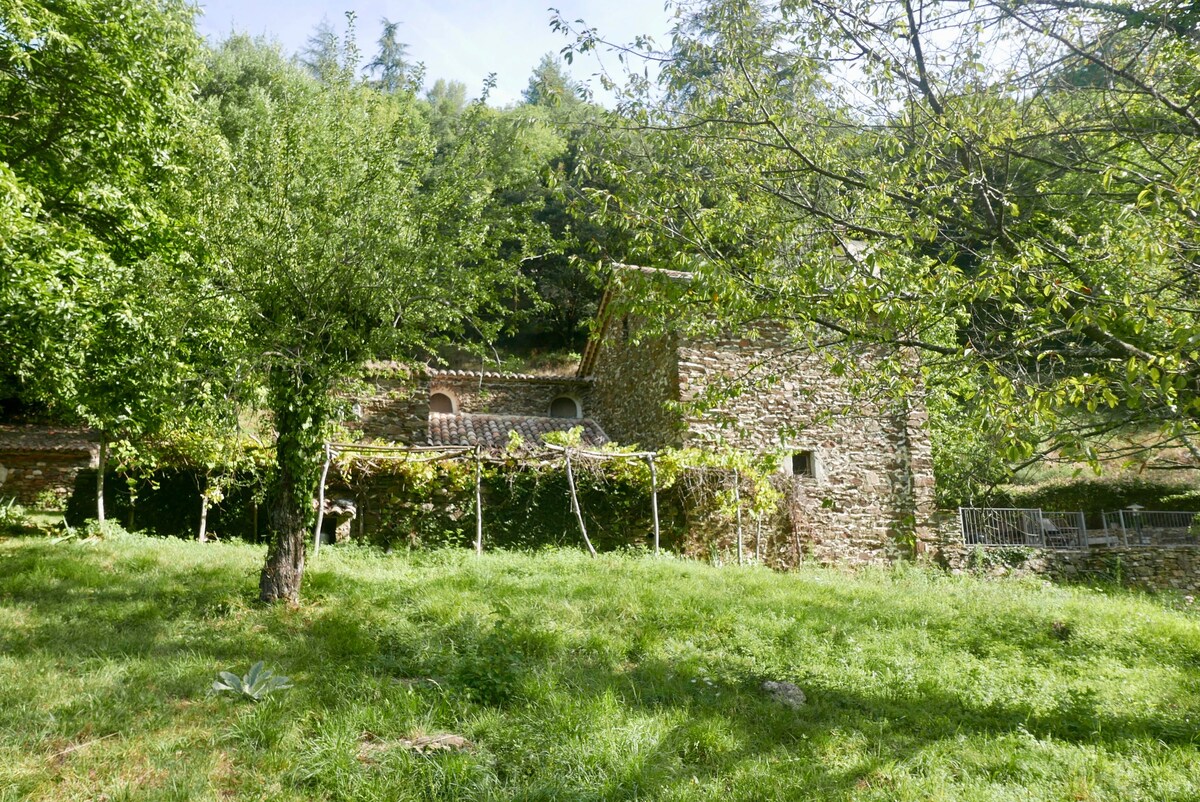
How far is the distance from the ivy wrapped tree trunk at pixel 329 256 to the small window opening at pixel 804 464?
29.2 ft

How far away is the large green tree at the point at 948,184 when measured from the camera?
5281 millimetres

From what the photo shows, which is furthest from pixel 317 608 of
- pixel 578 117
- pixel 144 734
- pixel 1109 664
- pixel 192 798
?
pixel 1109 664

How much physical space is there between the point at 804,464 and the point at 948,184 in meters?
9.51

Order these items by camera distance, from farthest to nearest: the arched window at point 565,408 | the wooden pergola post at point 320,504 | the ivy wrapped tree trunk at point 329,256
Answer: the arched window at point 565,408, the wooden pergola post at point 320,504, the ivy wrapped tree trunk at point 329,256

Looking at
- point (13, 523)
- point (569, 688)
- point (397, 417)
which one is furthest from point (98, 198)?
point (569, 688)

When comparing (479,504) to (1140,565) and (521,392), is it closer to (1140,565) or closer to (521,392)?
(521,392)

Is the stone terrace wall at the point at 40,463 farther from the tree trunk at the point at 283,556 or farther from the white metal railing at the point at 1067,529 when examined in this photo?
the white metal railing at the point at 1067,529

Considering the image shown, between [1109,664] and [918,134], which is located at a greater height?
[918,134]

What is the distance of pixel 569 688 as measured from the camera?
580cm

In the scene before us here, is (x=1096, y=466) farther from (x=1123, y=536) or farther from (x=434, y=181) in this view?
(x=1123, y=536)

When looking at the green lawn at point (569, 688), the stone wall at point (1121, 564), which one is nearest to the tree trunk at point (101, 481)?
the green lawn at point (569, 688)

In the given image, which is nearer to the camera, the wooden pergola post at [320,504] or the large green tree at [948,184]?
the large green tree at [948,184]

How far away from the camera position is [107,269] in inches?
365

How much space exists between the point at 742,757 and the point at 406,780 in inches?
88.6
